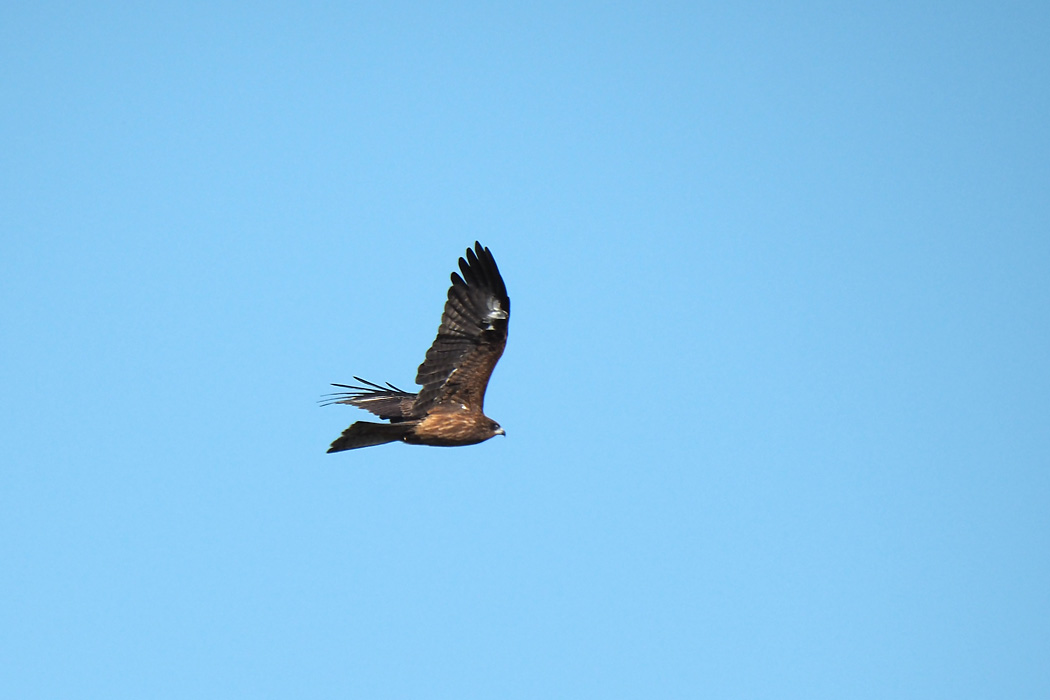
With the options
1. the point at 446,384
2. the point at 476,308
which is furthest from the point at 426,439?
the point at 476,308

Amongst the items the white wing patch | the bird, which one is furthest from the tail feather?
the white wing patch

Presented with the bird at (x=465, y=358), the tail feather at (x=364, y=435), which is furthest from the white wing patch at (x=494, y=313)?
the tail feather at (x=364, y=435)

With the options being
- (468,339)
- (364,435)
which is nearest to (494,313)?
(468,339)

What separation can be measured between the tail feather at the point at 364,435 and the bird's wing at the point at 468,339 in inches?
35.2

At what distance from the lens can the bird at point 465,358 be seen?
14.9m

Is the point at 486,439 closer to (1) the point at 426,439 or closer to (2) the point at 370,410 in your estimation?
(1) the point at 426,439

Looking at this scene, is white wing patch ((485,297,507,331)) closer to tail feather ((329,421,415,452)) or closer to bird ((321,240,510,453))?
bird ((321,240,510,453))

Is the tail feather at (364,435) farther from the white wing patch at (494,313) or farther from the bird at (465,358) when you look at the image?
the white wing patch at (494,313)

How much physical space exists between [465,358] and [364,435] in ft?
6.19

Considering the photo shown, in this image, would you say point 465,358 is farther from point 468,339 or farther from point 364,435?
point 364,435

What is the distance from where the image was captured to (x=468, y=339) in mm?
15016

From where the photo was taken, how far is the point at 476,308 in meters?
15.0

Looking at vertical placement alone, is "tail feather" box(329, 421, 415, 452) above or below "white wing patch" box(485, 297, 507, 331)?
below

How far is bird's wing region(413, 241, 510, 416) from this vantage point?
14.9 metres
